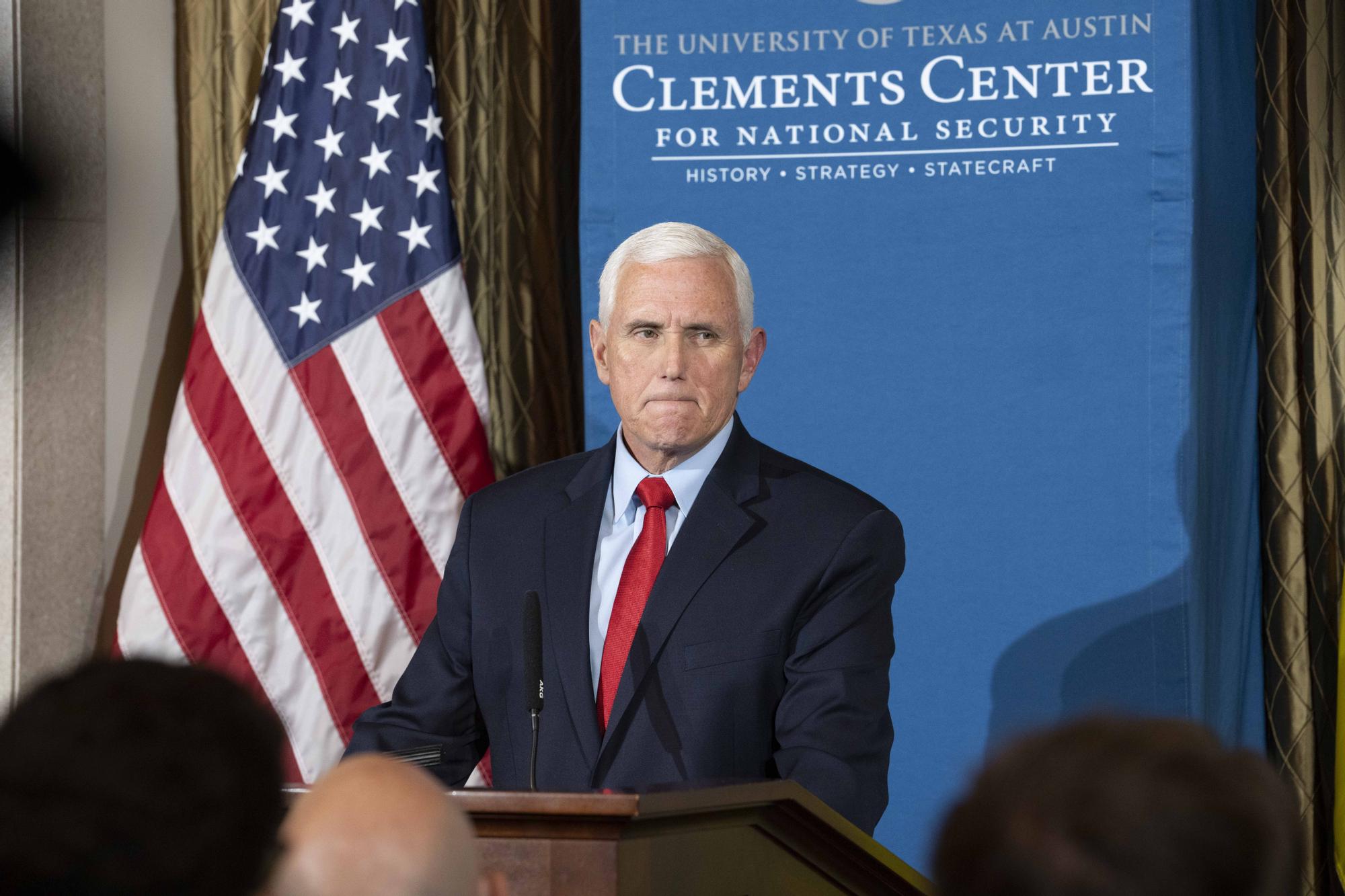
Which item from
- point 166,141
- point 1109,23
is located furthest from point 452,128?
point 1109,23

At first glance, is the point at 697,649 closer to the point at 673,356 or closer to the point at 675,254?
the point at 673,356

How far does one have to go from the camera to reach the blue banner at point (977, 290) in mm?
3326

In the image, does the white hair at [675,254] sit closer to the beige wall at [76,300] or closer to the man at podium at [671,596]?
the man at podium at [671,596]

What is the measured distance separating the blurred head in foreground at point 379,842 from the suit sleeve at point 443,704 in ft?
5.61

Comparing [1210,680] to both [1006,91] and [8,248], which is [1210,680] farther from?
[8,248]

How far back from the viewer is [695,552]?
2668 millimetres

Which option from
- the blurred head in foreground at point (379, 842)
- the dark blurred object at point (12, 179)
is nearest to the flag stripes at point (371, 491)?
the dark blurred object at point (12, 179)

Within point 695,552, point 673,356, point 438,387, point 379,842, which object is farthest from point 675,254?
point 379,842

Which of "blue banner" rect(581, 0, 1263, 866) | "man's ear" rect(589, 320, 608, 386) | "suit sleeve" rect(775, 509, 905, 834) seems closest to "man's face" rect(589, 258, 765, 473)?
"man's ear" rect(589, 320, 608, 386)

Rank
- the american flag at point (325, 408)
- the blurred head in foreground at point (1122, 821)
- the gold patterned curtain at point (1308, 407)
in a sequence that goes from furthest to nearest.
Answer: the american flag at point (325, 408), the gold patterned curtain at point (1308, 407), the blurred head in foreground at point (1122, 821)

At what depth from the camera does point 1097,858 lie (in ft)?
2.29

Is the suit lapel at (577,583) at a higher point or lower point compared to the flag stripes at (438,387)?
lower

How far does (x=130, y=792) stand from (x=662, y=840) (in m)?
1.08

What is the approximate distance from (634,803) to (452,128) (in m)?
3.31
